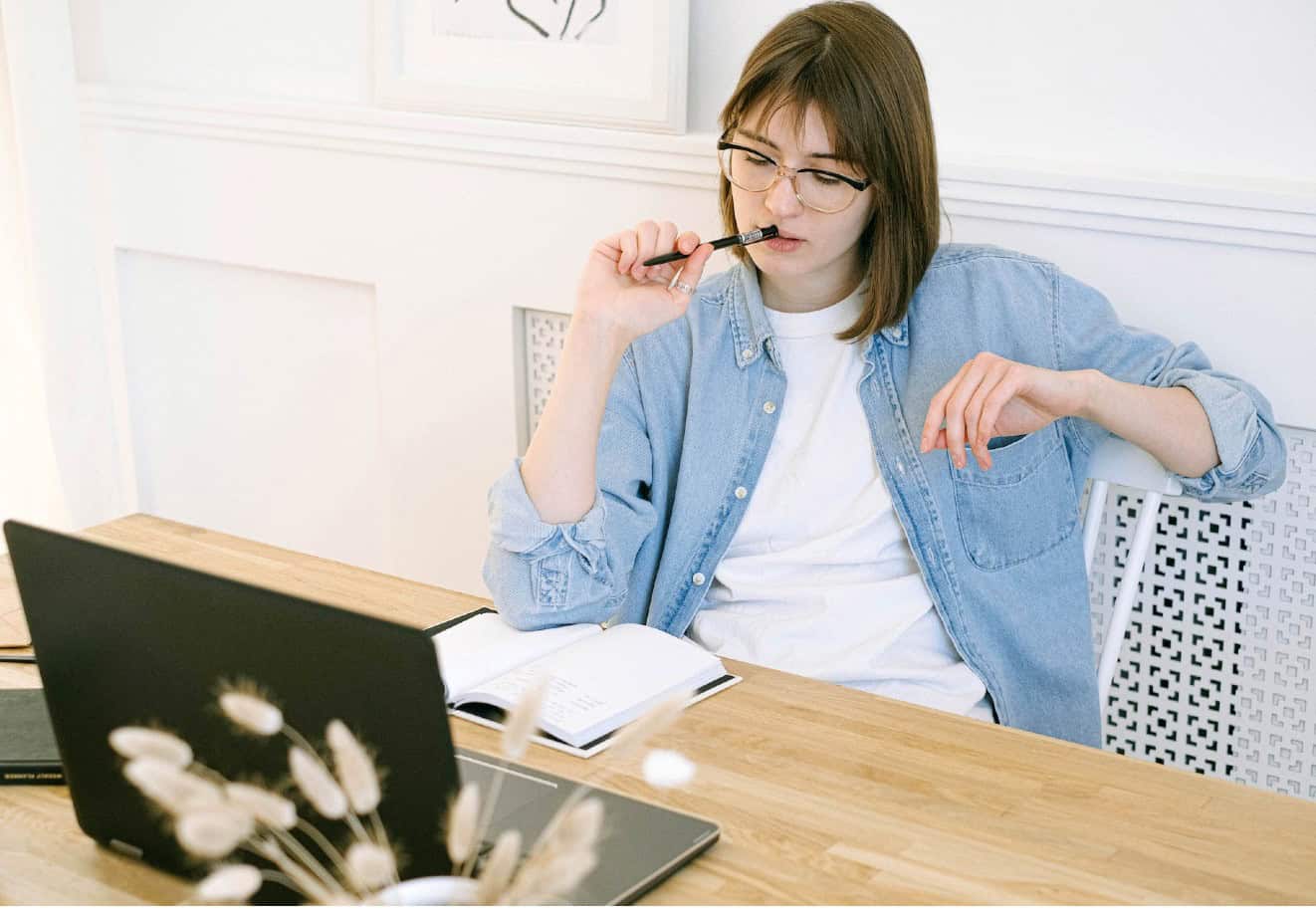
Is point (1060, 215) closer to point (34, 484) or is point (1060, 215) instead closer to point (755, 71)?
point (755, 71)

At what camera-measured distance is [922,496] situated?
1.54 m

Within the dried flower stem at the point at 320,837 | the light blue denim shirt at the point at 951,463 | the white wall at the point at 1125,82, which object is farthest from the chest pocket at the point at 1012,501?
the dried flower stem at the point at 320,837

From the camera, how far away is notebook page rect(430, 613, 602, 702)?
1.23 m

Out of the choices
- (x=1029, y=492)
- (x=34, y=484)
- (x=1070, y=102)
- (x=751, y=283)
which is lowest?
(x=34, y=484)

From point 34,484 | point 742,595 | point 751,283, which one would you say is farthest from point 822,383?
point 34,484

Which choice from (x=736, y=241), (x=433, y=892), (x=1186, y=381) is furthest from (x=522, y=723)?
(x=1186, y=381)

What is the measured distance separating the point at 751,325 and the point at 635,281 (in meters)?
0.15

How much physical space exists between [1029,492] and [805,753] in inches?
22.1

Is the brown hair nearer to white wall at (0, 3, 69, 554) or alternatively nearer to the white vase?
the white vase

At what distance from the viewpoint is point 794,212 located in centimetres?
150

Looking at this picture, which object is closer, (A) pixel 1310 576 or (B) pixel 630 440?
(B) pixel 630 440

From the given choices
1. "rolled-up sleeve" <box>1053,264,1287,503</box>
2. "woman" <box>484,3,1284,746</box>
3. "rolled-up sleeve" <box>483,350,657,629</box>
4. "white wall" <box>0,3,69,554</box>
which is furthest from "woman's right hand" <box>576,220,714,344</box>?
"white wall" <box>0,3,69,554</box>

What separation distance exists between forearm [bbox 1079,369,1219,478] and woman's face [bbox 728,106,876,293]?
0.29 meters

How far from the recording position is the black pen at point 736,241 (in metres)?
1.49
